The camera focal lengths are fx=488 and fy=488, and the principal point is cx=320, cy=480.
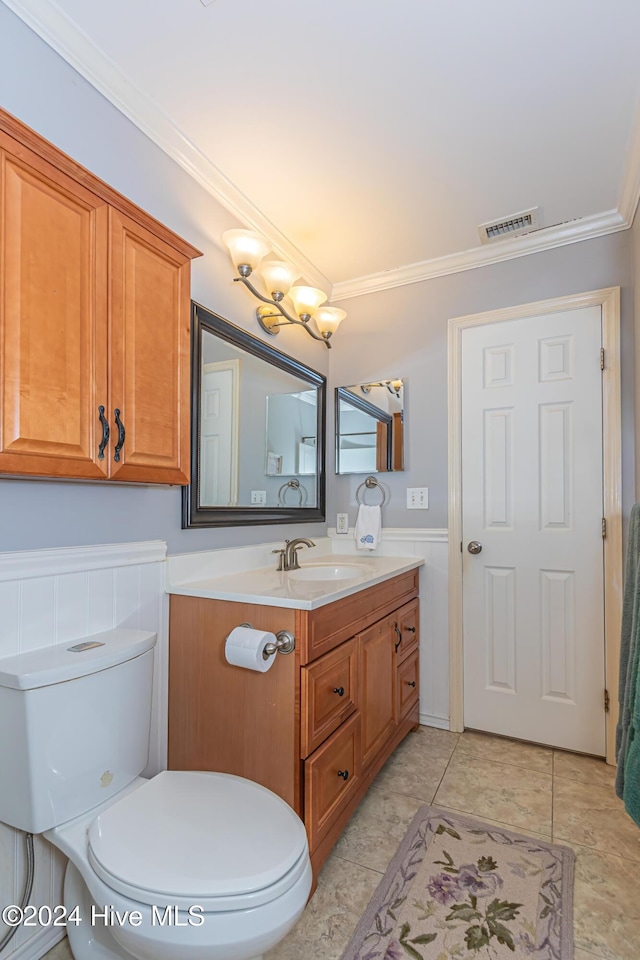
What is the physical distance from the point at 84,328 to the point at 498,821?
2018 mm

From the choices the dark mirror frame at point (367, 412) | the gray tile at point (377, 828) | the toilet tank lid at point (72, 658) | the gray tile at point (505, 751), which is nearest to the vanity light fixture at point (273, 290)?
the dark mirror frame at point (367, 412)

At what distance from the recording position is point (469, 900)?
136cm

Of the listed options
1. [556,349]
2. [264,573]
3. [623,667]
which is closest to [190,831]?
[264,573]

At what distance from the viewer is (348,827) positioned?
1664 mm

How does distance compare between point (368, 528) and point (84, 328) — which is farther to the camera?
point (368, 528)

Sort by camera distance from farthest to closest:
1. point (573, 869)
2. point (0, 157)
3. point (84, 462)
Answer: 1. point (573, 869)
2. point (84, 462)
3. point (0, 157)

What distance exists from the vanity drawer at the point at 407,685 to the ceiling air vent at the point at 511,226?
1967 millimetres

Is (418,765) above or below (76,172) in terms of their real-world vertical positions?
below

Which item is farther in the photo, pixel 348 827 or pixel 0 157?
pixel 348 827

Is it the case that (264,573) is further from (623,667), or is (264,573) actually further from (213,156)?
(213,156)

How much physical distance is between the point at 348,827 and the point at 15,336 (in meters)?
1.78

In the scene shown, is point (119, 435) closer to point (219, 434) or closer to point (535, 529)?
point (219, 434)

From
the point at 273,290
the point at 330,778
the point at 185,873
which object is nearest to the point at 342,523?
the point at 273,290

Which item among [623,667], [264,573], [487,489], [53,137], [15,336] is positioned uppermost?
[53,137]
